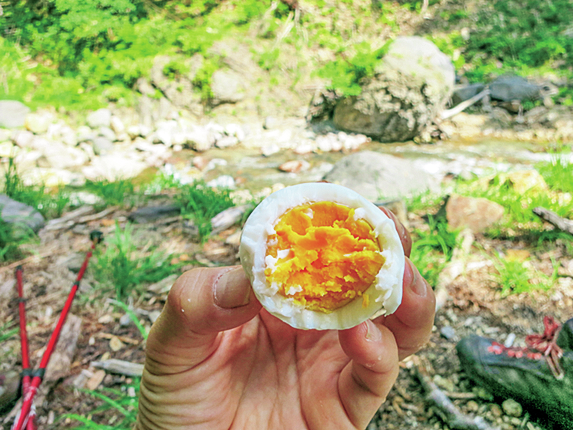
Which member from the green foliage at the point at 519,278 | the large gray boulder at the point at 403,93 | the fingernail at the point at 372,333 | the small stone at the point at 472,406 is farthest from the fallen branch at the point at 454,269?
the large gray boulder at the point at 403,93

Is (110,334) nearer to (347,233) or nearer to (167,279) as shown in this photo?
(167,279)

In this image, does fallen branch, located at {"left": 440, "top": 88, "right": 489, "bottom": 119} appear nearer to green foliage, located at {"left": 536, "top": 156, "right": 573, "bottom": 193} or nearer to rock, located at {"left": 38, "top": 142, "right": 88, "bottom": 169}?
green foliage, located at {"left": 536, "top": 156, "right": 573, "bottom": 193}

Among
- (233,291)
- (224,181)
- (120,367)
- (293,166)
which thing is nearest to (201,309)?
(233,291)

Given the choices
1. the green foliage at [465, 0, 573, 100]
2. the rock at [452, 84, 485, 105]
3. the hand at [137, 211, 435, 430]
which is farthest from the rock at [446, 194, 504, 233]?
the green foliage at [465, 0, 573, 100]

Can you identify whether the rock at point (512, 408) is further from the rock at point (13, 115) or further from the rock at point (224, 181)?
the rock at point (13, 115)

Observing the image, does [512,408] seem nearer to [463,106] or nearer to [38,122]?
[38,122]
